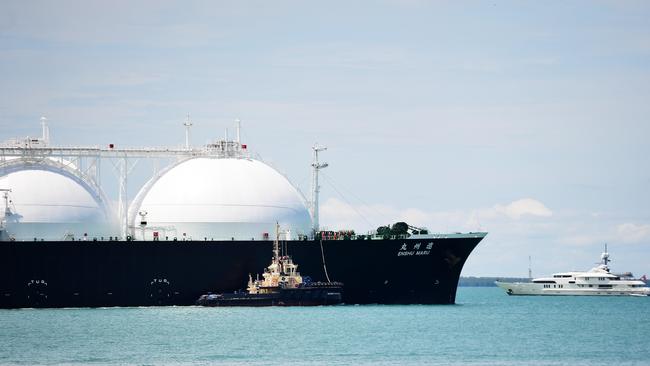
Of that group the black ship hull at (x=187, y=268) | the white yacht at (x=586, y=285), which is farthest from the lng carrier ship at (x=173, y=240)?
the white yacht at (x=586, y=285)

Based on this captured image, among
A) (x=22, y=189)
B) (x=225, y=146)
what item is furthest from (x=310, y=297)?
(x=22, y=189)

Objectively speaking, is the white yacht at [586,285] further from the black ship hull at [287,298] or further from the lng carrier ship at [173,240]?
the black ship hull at [287,298]

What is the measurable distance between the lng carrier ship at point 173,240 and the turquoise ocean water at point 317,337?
1.78 meters

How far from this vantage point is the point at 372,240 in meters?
90.1

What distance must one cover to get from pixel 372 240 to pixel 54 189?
20841mm

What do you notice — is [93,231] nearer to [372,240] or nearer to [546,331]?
[372,240]

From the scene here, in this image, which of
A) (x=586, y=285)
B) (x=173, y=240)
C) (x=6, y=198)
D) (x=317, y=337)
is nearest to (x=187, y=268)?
(x=173, y=240)

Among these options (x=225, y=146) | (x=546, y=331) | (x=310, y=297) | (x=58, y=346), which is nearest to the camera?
(x=58, y=346)

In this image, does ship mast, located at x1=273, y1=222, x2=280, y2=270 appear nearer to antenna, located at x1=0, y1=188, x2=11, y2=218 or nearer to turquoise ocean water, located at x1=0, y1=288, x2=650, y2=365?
turquoise ocean water, located at x1=0, y1=288, x2=650, y2=365

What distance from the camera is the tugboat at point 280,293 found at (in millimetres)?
87500

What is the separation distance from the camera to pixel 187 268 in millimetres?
89188

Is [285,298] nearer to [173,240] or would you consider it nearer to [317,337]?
[173,240]

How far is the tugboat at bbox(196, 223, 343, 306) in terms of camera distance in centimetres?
8750

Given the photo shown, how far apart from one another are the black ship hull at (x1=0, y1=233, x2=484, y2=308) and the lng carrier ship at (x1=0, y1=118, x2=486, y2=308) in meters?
0.06
